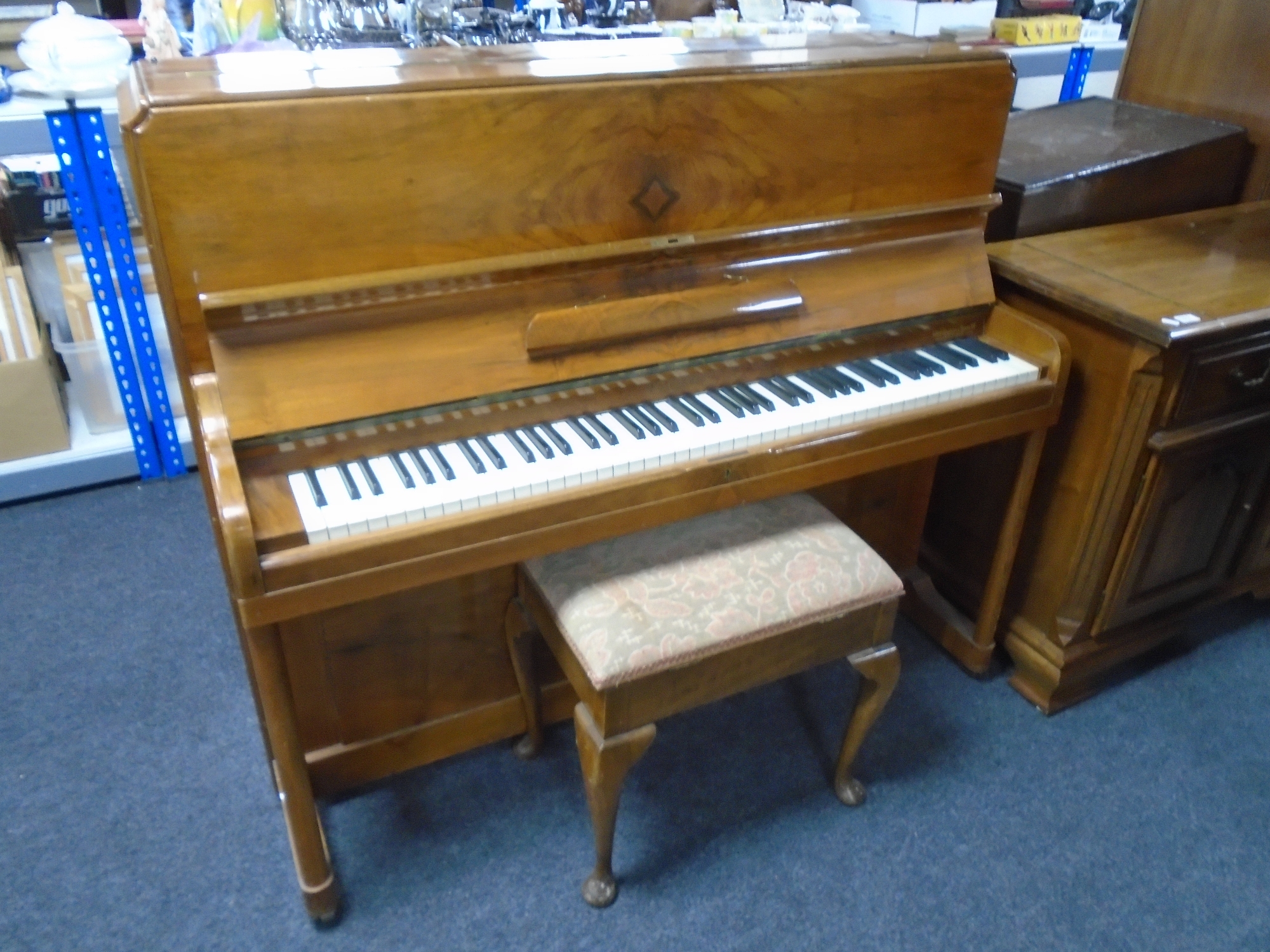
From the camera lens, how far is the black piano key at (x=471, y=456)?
1137 millimetres

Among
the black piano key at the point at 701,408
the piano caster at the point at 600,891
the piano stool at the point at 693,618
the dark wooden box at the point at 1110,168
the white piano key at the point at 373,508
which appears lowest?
the piano caster at the point at 600,891

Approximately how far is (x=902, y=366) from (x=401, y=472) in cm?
77

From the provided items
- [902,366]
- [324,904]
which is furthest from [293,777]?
[902,366]

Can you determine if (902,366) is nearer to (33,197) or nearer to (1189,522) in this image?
(1189,522)

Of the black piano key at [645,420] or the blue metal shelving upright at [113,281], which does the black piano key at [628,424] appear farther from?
the blue metal shelving upright at [113,281]

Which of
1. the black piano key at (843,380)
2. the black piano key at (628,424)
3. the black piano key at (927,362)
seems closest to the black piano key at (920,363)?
the black piano key at (927,362)

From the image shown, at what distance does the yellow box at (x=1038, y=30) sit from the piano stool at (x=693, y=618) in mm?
2072

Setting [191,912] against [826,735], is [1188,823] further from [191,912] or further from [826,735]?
[191,912]

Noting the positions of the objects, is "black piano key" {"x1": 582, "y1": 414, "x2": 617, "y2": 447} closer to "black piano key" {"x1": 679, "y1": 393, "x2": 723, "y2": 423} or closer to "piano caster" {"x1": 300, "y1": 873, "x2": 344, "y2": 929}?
"black piano key" {"x1": 679, "y1": 393, "x2": 723, "y2": 423}

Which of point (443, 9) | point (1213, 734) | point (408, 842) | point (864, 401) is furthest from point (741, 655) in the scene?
point (443, 9)

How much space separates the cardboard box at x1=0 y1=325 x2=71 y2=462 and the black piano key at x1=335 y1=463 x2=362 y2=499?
147cm

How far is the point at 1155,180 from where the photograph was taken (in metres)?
1.79

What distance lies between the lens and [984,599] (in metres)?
1.72

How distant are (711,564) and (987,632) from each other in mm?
741
